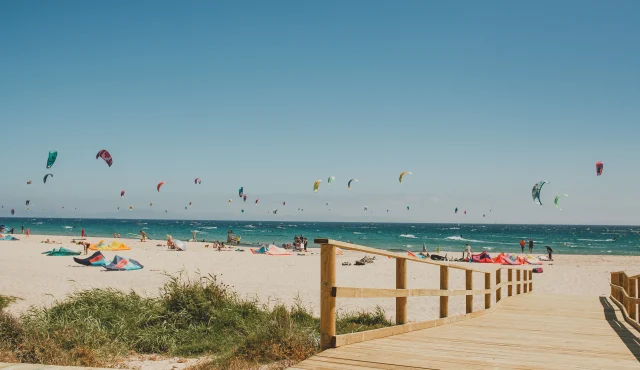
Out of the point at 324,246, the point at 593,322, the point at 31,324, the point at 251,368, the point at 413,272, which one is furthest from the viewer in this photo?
the point at 413,272

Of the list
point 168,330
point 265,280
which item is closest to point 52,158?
point 265,280

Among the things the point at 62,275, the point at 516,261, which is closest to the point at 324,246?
the point at 62,275

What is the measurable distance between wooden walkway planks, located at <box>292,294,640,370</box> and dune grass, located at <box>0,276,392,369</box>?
6.66ft

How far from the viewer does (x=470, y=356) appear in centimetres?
438

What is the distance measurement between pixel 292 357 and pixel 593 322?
5.43 m

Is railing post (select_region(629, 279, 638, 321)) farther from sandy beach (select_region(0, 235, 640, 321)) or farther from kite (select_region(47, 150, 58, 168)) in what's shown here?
kite (select_region(47, 150, 58, 168))

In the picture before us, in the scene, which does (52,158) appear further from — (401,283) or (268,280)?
(401,283)

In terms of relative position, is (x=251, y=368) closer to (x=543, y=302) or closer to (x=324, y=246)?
(x=324, y=246)

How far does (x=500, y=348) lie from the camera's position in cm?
499

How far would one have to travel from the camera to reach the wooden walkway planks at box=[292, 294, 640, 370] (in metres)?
3.95

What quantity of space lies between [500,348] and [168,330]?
571cm

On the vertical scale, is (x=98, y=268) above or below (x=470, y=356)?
below

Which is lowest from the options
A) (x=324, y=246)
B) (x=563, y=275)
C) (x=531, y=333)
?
(x=563, y=275)

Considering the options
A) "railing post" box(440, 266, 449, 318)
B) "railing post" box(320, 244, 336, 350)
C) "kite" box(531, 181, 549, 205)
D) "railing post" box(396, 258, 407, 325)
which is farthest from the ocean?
"railing post" box(320, 244, 336, 350)
